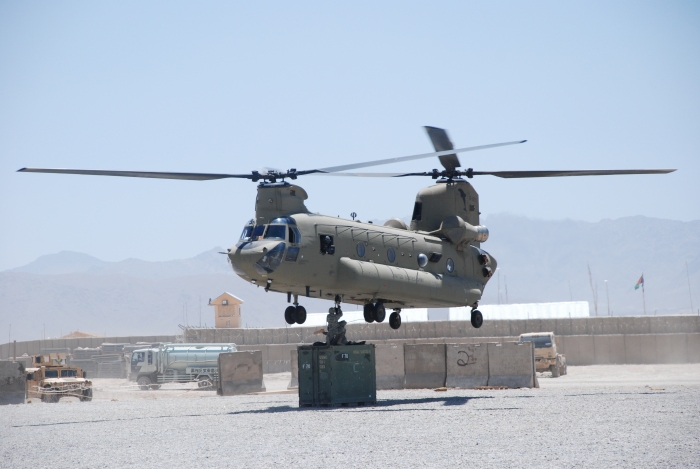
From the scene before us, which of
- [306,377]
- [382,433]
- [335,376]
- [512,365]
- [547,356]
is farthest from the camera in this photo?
[547,356]

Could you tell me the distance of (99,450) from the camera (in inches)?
629

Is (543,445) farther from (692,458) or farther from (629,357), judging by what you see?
(629,357)

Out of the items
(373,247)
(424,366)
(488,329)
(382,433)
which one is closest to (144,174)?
(373,247)

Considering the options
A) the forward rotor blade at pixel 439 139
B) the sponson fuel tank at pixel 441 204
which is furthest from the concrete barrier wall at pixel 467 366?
the forward rotor blade at pixel 439 139

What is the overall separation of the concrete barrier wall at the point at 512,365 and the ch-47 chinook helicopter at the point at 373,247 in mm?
1671

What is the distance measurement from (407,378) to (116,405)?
9854 mm

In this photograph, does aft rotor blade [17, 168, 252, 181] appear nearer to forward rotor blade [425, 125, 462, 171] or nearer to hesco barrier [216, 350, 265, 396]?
forward rotor blade [425, 125, 462, 171]

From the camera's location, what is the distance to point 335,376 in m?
24.2

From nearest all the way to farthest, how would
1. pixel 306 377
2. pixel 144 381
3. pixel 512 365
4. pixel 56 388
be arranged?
pixel 306 377, pixel 512 365, pixel 56 388, pixel 144 381

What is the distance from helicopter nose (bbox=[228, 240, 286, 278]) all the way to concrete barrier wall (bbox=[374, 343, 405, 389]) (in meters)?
9.62

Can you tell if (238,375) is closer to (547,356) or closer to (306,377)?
(306,377)

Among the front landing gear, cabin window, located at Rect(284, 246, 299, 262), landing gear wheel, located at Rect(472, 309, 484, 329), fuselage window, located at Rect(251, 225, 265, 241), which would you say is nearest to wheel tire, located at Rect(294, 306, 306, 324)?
the front landing gear

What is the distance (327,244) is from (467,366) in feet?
29.0

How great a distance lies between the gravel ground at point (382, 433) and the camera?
46.8 feet
